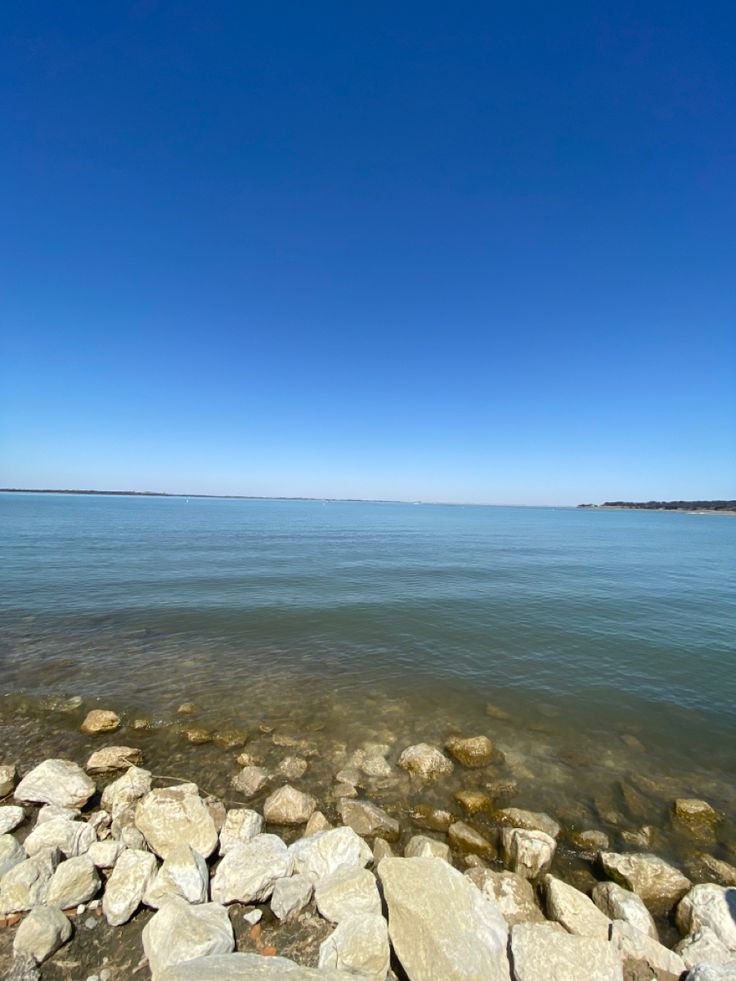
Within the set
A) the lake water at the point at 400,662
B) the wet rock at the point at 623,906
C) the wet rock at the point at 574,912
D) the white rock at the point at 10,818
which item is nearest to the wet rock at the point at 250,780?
the lake water at the point at 400,662

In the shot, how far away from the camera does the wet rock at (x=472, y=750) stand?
9078 mm

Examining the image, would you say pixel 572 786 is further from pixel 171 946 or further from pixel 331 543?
pixel 331 543

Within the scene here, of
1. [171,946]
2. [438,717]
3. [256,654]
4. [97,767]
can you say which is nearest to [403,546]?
[256,654]

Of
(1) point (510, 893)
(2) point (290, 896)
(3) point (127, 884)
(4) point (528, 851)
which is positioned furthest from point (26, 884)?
(4) point (528, 851)

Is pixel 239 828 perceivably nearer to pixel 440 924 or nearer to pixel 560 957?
pixel 440 924

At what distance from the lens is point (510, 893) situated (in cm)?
553

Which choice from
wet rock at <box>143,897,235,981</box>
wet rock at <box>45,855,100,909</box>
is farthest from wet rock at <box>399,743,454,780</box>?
wet rock at <box>45,855,100,909</box>

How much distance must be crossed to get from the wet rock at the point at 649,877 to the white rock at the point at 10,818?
9454mm

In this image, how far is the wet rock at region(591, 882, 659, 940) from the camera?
5.18m

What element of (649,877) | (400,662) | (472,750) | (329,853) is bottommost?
(400,662)

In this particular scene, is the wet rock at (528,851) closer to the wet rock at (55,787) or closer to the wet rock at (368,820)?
the wet rock at (368,820)

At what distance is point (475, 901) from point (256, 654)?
38.2 feet

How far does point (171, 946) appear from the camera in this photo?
442cm

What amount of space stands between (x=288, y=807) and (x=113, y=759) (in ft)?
14.0
